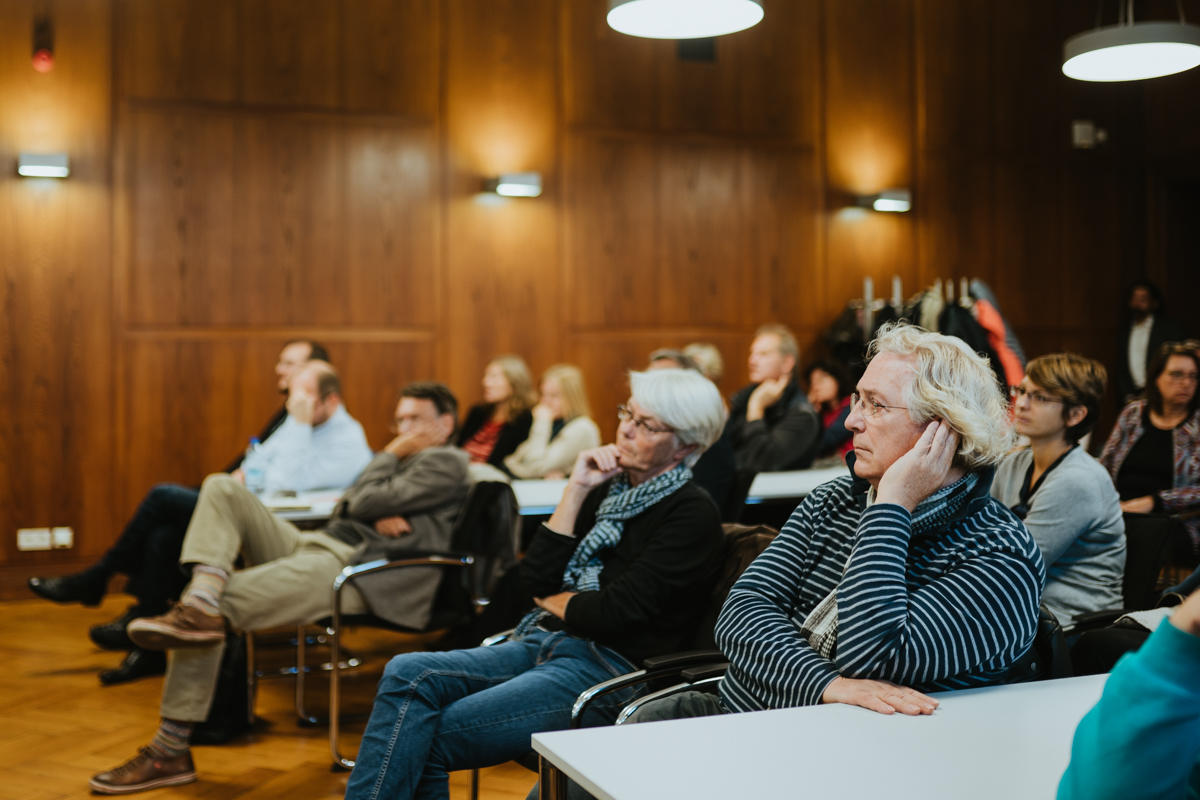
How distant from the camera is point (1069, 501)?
2785 mm

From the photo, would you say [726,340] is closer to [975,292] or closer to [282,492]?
[975,292]

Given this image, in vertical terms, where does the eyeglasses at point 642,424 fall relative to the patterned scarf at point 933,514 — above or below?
above

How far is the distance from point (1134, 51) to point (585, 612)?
372 cm

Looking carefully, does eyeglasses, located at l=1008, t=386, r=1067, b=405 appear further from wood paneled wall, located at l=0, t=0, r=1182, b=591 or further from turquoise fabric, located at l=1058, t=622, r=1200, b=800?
wood paneled wall, located at l=0, t=0, r=1182, b=591

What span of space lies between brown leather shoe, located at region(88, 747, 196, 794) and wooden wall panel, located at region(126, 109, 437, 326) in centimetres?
366

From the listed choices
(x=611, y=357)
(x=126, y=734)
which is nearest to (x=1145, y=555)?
(x=126, y=734)

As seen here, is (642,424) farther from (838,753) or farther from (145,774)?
(145,774)

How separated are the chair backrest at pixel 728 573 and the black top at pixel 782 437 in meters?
2.43

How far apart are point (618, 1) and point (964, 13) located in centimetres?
589

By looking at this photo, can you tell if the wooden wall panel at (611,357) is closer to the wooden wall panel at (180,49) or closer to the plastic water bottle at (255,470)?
the wooden wall panel at (180,49)

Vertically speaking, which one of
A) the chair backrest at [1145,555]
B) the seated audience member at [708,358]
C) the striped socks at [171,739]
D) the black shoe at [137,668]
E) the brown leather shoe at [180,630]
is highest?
the seated audience member at [708,358]

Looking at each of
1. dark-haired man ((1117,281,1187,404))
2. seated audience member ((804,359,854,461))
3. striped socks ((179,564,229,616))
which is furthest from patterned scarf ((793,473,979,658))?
dark-haired man ((1117,281,1187,404))

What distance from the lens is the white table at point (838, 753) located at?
130 cm

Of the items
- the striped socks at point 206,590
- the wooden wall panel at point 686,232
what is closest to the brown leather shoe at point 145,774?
the striped socks at point 206,590
